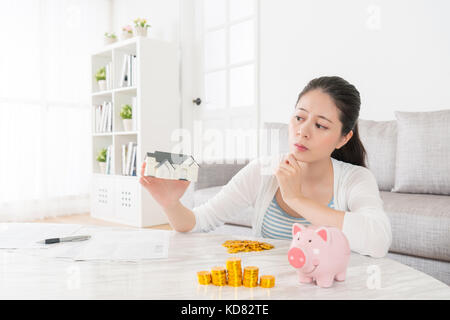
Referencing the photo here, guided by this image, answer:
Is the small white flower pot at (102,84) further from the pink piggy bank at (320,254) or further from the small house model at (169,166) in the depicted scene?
the pink piggy bank at (320,254)

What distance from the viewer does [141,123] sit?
10.8 feet

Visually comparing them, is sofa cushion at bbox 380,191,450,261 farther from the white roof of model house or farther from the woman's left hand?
the white roof of model house

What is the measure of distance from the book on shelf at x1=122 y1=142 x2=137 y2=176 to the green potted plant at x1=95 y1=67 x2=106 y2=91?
2.09ft

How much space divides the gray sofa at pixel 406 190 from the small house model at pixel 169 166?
1062mm

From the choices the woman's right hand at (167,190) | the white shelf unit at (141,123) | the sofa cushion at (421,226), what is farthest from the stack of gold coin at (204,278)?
the white shelf unit at (141,123)

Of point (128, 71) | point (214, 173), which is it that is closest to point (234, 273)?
point (214, 173)

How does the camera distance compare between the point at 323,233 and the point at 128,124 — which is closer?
the point at 323,233

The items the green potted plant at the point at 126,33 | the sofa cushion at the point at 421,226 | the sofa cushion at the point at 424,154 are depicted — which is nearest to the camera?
the sofa cushion at the point at 421,226

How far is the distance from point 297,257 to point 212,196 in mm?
1614

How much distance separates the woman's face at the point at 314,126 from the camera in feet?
3.20

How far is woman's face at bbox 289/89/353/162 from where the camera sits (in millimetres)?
977

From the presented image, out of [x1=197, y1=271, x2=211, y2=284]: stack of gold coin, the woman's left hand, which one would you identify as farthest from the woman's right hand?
[x1=197, y1=271, x2=211, y2=284]: stack of gold coin

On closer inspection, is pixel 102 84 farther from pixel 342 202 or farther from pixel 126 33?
pixel 342 202
